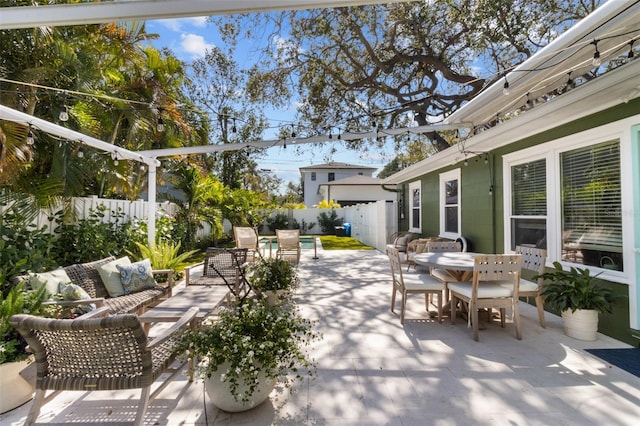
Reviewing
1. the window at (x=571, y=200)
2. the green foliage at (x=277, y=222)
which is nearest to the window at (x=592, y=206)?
the window at (x=571, y=200)

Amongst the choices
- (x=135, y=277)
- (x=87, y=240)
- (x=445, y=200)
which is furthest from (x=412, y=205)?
(x=87, y=240)

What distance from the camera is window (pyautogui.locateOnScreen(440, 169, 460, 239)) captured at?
26.4ft

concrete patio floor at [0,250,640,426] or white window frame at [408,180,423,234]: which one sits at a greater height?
white window frame at [408,180,423,234]

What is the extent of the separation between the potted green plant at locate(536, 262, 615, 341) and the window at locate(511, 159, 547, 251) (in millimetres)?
1341

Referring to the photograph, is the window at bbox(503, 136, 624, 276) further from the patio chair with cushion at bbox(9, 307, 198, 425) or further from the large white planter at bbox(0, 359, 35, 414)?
the large white planter at bbox(0, 359, 35, 414)

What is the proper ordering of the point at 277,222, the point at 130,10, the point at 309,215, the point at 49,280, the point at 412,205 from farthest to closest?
the point at 309,215 → the point at 277,222 → the point at 412,205 → the point at 49,280 → the point at 130,10

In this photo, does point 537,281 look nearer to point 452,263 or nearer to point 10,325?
point 452,263

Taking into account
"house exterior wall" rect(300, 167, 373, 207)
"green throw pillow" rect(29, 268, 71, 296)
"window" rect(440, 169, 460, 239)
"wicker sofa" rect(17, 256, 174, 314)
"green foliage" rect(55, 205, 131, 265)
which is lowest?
"wicker sofa" rect(17, 256, 174, 314)

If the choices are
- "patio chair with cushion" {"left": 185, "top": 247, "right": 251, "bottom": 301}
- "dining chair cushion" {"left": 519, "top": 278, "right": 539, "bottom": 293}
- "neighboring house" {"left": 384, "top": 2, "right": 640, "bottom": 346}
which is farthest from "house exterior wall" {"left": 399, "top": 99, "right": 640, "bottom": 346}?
"patio chair with cushion" {"left": 185, "top": 247, "right": 251, "bottom": 301}

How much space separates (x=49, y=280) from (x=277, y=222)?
17687 mm

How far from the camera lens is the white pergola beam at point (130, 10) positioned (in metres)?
2.10

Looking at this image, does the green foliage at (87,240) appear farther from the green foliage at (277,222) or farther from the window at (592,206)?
the green foliage at (277,222)

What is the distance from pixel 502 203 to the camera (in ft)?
20.0

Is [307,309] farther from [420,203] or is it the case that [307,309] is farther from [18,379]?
[420,203]
